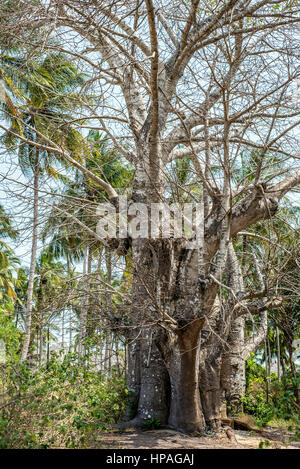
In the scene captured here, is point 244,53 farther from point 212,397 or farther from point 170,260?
point 212,397

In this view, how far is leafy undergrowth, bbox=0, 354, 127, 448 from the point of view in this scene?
4.66 metres

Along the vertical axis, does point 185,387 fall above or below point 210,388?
above

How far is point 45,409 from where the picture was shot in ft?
16.5

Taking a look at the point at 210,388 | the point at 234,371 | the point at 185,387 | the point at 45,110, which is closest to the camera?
the point at 185,387

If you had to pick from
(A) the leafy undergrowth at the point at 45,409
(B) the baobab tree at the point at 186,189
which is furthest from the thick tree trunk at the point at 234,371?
(A) the leafy undergrowth at the point at 45,409

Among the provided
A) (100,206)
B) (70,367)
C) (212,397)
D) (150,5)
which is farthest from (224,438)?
(150,5)

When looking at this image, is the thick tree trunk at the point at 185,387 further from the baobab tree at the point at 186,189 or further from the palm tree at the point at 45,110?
the palm tree at the point at 45,110

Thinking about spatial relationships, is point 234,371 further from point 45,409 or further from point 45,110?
point 45,110

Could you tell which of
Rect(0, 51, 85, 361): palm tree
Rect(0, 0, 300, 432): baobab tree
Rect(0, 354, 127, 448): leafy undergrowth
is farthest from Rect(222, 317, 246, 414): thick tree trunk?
Rect(0, 354, 127, 448): leafy undergrowth

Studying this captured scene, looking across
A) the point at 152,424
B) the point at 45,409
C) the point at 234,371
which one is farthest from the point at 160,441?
the point at 234,371

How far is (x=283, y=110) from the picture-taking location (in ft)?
26.1

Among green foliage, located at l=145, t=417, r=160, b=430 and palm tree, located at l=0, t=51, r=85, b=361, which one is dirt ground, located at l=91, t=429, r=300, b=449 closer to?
green foliage, located at l=145, t=417, r=160, b=430

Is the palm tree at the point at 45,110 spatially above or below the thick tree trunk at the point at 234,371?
above

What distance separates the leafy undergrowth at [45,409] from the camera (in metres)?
4.66
